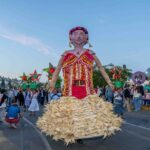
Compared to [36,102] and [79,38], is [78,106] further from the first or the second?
[36,102]

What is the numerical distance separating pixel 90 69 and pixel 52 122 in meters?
1.49

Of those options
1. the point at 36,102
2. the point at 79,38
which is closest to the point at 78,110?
the point at 79,38

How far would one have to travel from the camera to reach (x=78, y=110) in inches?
284

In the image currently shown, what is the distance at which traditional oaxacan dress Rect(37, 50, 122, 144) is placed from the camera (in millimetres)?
7012

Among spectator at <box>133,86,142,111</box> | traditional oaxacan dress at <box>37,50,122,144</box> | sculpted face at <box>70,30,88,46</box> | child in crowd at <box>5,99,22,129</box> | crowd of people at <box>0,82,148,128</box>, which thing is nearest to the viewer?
traditional oaxacan dress at <box>37,50,122,144</box>

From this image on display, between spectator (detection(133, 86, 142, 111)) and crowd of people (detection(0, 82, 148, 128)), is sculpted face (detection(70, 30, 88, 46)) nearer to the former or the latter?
crowd of people (detection(0, 82, 148, 128))

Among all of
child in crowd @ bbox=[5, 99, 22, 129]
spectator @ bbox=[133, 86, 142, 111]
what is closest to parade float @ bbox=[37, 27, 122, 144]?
child in crowd @ bbox=[5, 99, 22, 129]

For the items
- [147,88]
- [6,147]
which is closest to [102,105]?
[6,147]

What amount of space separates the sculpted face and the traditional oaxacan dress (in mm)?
241

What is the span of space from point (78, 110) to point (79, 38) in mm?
1776

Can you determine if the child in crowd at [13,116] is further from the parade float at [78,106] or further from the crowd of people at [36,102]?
the parade float at [78,106]

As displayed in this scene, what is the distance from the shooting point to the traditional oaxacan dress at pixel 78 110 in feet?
23.0

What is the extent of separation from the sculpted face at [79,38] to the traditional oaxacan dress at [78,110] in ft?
0.79

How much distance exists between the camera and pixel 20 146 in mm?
8602
